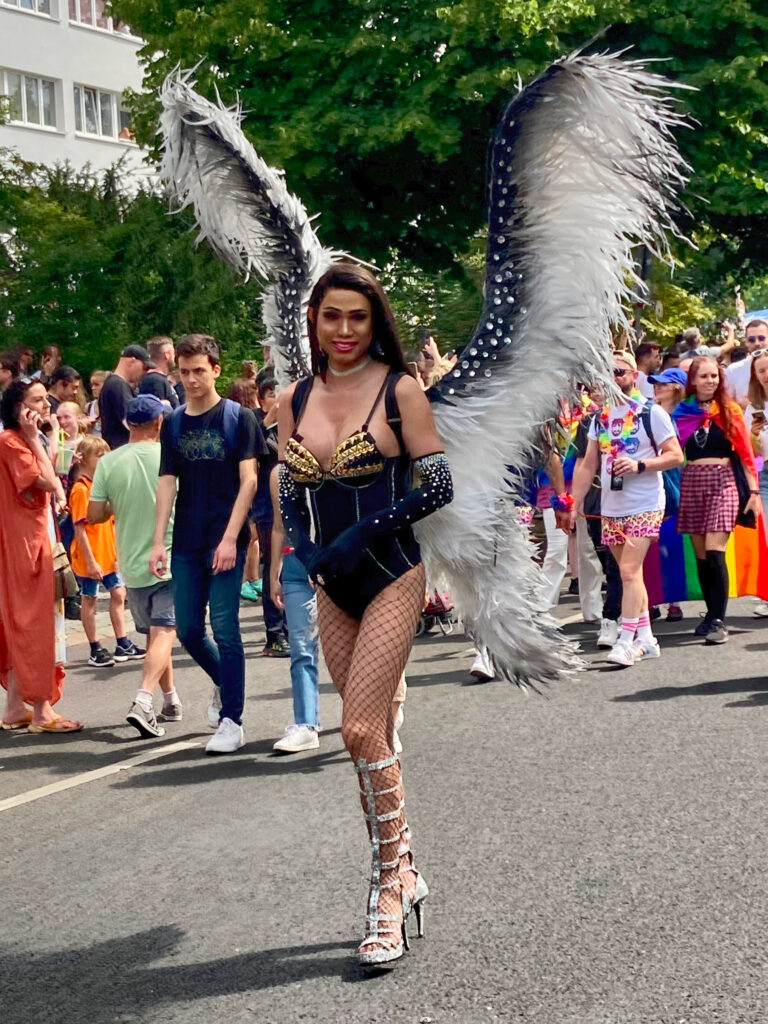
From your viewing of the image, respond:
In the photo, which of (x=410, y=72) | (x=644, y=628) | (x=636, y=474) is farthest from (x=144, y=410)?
(x=410, y=72)

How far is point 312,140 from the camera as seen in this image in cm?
2445

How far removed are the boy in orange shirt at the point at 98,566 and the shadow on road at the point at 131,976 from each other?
623 centimetres

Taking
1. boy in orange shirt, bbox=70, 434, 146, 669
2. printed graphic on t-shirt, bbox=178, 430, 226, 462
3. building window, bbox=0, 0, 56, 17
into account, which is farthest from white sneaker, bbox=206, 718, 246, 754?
building window, bbox=0, 0, 56, 17

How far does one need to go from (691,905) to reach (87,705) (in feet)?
17.1

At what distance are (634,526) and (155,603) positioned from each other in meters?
3.02

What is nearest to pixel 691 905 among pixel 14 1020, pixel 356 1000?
pixel 356 1000

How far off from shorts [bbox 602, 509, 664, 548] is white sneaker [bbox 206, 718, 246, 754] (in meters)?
3.08

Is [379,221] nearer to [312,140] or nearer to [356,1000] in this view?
[312,140]

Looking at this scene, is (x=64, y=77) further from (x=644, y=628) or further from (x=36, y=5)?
(x=644, y=628)

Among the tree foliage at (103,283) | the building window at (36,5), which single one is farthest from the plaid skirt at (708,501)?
the building window at (36,5)

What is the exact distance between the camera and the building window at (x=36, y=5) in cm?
4312

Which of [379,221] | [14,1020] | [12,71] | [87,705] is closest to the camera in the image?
[14,1020]

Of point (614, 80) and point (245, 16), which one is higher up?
point (245, 16)

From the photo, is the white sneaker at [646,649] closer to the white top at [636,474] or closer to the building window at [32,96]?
the white top at [636,474]
